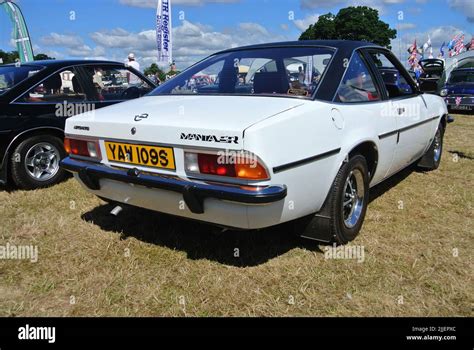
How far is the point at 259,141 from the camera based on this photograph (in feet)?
6.79

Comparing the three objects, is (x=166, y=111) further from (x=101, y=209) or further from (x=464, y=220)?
(x=464, y=220)

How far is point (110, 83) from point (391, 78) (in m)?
3.44

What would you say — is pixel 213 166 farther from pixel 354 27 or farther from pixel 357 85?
pixel 354 27

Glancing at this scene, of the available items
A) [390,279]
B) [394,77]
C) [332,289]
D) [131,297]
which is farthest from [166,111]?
[394,77]

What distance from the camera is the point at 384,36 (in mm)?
46656

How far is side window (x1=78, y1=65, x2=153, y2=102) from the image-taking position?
16.1 ft

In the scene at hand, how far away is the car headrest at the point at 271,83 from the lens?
9.31 feet

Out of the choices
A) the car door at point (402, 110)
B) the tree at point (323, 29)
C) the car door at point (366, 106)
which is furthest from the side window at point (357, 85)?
the tree at point (323, 29)

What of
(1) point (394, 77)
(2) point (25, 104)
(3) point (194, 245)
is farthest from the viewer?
(2) point (25, 104)

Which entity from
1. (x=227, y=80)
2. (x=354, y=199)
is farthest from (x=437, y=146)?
(x=227, y=80)

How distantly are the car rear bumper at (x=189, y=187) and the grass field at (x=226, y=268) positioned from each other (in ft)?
1.52

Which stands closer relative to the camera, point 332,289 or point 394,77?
point 332,289

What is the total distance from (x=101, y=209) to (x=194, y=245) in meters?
1.31
